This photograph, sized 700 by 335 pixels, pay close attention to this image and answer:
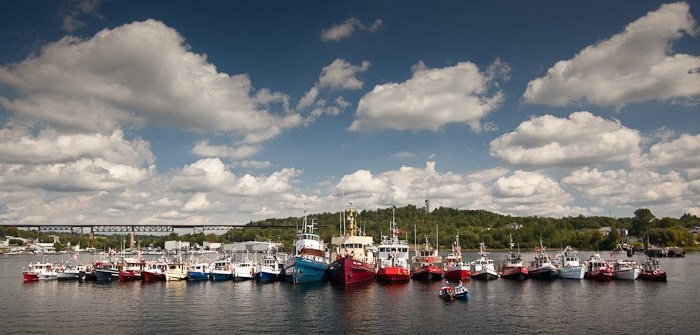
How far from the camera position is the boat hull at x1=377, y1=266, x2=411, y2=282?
4496 inches

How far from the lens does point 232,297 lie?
92.3 metres

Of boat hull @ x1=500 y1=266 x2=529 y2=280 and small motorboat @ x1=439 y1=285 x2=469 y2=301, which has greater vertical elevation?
small motorboat @ x1=439 y1=285 x2=469 y2=301

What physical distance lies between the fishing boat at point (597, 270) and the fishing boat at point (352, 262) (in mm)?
52729

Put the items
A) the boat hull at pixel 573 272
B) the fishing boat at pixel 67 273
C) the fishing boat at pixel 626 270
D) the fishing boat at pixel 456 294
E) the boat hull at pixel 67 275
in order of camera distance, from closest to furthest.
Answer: the fishing boat at pixel 456 294
the fishing boat at pixel 626 270
the boat hull at pixel 573 272
the boat hull at pixel 67 275
the fishing boat at pixel 67 273

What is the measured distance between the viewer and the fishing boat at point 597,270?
119438mm

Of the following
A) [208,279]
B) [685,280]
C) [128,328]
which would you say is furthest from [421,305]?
[685,280]

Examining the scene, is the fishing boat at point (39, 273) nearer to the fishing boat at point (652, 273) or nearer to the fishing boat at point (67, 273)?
the fishing boat at point (67, 273)

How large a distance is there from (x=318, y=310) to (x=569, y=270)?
253 feet

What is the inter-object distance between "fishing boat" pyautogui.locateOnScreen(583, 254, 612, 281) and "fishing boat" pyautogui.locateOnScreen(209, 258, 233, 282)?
88.8 m

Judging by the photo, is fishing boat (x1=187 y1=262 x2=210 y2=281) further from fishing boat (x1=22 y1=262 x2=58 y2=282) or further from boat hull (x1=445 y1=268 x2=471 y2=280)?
boat hull (x1=445 y1=268 x2=471 y2=280)

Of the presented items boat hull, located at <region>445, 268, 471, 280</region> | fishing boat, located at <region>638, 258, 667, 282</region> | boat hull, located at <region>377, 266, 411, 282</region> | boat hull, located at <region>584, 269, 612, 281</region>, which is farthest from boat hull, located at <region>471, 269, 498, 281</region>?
fishing boat, located at <region>638, 258, 667, 282</region>

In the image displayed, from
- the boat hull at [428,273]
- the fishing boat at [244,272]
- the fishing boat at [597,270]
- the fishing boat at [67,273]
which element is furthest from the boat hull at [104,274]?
the fishing boat at [597,270]

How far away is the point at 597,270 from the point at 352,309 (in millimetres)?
74565

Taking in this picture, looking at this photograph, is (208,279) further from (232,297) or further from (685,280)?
(685,280)
